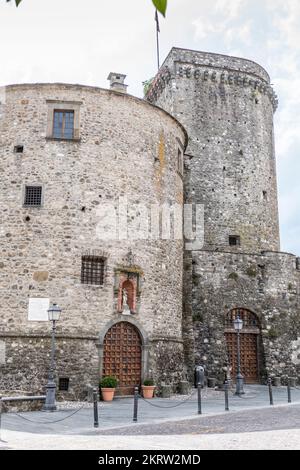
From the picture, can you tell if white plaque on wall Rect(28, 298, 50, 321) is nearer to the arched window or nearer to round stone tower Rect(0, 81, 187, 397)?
round stone tower Rect(0, 81, 187, 397)

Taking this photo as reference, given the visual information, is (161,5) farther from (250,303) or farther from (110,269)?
(250,303)

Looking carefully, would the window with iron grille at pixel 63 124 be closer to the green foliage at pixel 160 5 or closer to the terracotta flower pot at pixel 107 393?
the terracotta flower pot at pixel 107 393

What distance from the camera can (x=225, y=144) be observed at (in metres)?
29.1

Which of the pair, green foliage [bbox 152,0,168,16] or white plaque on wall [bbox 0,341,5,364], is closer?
green foliage [bbox 152,0,168,16]

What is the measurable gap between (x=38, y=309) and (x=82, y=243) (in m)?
2.70

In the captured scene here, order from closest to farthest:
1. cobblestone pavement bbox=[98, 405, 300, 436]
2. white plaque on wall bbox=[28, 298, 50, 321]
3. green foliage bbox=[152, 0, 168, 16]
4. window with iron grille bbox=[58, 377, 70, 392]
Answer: green foliage bbox=[152, 0, 168, 16], cobblestone pavement bbox=[98, 405, 300, 436], window with iron grille bbox=[58, 377, 70, 392], white plaque on wall bbox=[28, 298, 50, 321]

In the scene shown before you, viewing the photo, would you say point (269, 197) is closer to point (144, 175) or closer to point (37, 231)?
point (144, 175)

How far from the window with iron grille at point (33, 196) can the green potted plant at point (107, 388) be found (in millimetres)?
6425

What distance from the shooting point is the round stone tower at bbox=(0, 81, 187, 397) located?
1739 cm

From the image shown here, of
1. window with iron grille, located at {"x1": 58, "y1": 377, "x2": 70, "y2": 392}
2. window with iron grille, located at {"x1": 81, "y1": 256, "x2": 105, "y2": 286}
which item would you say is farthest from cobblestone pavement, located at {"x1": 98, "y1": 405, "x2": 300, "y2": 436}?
window with iron grille, located at {"x1": 81, "y1": 256, "x2": 105, "y2": 286}

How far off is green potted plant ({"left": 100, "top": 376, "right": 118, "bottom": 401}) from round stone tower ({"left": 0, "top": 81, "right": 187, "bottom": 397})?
386 millimetres

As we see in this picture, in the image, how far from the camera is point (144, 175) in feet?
66.2

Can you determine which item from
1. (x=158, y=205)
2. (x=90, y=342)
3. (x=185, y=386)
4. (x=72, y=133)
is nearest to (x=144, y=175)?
(x=158, y=205)

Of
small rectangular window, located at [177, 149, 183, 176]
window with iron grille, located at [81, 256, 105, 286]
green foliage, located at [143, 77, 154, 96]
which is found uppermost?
green foliage, located at [143, 77, 154, 96]
